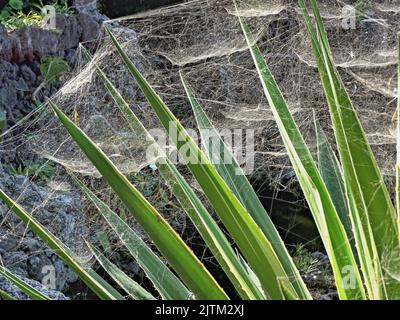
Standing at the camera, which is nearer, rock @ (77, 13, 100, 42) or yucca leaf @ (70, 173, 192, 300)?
yucca leaf @ (70, 173, 192, 300)

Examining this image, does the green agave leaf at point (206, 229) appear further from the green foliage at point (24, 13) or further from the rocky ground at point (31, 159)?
the green foliage at point (24, 13)

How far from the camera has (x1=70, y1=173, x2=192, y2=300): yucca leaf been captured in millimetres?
1132

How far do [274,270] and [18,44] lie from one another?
310cm

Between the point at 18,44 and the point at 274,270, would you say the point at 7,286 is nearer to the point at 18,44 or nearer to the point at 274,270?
the point at 274,270

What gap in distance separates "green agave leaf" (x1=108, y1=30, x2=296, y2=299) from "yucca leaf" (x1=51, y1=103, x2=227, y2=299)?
0.05 metres

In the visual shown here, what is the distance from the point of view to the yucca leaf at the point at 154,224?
0.76m

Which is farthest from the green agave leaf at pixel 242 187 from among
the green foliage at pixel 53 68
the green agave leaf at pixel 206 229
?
the green foliage at pixel 53 68

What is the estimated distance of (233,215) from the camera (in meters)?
0.79

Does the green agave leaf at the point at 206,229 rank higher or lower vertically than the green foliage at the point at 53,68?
higher

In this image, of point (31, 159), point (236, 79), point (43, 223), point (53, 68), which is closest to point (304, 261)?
point (236, 79)

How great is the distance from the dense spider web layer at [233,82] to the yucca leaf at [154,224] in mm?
1179

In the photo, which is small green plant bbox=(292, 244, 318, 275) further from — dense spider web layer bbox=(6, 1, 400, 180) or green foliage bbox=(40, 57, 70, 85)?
green foliage bbox=(40, 57, 70, 85)

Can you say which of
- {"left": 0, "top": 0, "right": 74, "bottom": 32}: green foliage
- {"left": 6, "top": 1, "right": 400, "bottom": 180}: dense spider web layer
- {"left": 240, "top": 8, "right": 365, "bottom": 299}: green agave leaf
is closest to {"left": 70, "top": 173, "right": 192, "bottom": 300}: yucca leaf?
{"left": 240, "top": 8, "right": 365, "bottom": 299}: green agave leaf

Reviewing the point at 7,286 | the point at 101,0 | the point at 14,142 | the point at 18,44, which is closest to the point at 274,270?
the point at 7,286
